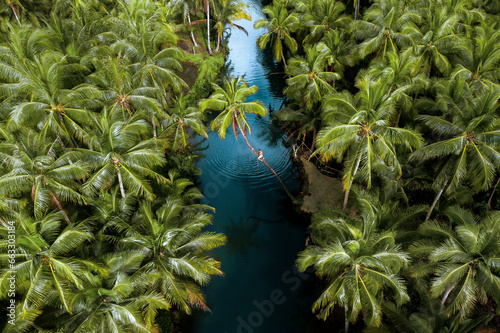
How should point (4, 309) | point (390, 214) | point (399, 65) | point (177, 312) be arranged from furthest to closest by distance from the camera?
point (399, 65)
point (177, 312)
point (390, 214)
point (4, 309)

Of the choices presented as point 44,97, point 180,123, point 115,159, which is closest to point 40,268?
point 115,159

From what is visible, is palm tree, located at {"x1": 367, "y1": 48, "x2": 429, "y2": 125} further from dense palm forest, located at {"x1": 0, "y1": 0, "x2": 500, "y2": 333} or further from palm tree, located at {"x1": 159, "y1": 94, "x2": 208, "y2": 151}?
palm tree, located at {"x1": 159, "y1": 94, "x2": 208, "y2": 151}

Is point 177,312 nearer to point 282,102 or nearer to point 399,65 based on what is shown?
point 399,65

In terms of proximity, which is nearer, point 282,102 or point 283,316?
point 283,316

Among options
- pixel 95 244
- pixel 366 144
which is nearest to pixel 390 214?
pixel 366 144

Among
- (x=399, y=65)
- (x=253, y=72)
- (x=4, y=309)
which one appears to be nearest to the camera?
(x=4, y=309)

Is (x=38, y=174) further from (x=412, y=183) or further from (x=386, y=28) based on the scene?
(x=386, y=28)
